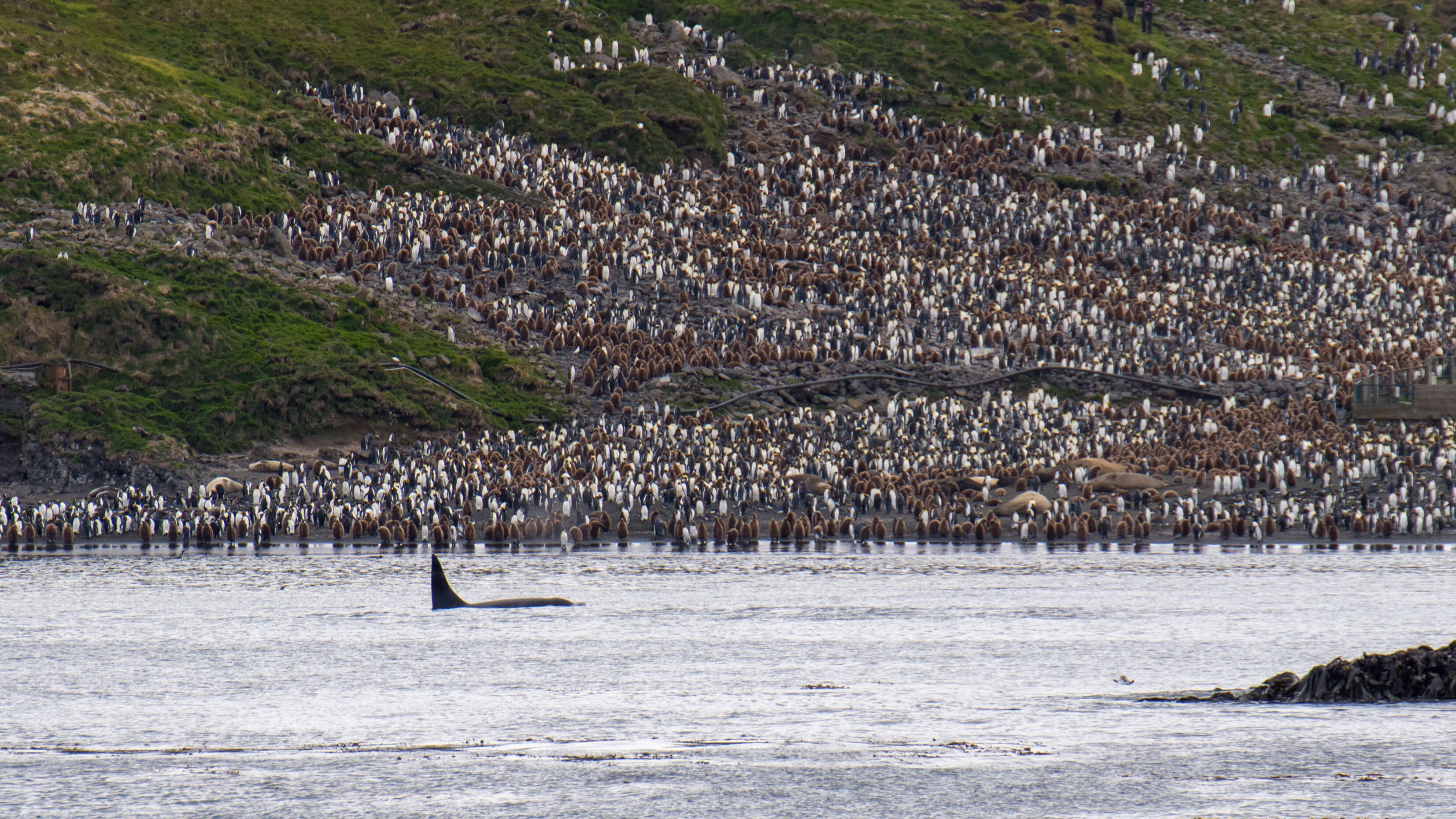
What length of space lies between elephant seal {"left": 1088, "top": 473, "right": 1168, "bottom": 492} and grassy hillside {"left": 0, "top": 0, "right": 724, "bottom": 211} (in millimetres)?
46839

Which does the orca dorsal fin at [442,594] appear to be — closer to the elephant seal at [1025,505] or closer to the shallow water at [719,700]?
the shallow water at [719,700]

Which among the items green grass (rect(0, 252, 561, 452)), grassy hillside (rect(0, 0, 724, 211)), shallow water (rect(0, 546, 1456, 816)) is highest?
grassy hillside (rect(0, 0, 724, 211))

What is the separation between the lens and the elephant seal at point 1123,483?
64.4 m

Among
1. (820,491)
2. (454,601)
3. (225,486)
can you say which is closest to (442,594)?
(454,601)

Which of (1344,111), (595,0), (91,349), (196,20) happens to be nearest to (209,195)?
(91,349)

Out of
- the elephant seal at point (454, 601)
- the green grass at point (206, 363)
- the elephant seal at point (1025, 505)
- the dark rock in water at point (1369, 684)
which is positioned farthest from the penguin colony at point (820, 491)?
the dark rock in water at point (1369, 684)

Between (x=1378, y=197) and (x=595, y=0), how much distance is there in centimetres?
5913

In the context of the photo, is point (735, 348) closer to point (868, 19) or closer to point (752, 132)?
point (752, 132)

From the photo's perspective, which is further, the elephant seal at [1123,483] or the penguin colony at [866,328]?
the elephant seal at [1123,483]

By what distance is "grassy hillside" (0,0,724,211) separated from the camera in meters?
90.2

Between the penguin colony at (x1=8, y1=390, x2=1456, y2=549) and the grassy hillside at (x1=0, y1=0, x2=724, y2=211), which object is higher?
the grassy hillside at (x1=0, y1=0, x2=724, y2=211)

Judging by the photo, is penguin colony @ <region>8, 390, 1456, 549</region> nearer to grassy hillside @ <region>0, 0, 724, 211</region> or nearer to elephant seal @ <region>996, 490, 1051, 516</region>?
elephant seal @ <region>996, 490, 1051, 516</region>

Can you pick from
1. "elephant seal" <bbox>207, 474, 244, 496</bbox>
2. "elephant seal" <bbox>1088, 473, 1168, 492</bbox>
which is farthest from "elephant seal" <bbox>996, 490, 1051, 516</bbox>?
"elephant seal" <bbox>207, 474, 244, 496</bbox>

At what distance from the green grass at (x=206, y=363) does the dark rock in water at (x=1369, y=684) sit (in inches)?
2055
